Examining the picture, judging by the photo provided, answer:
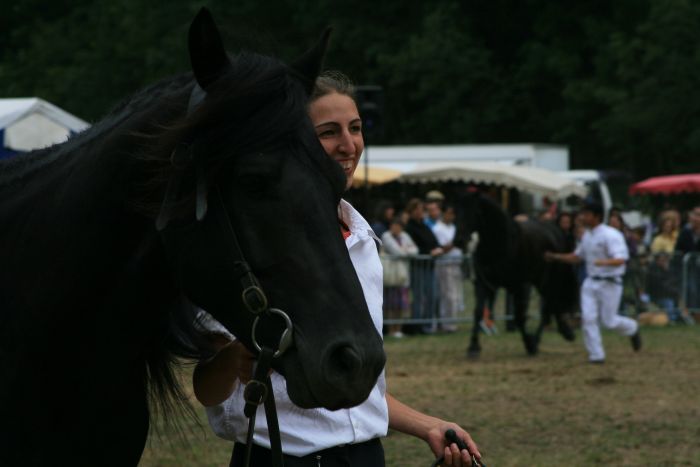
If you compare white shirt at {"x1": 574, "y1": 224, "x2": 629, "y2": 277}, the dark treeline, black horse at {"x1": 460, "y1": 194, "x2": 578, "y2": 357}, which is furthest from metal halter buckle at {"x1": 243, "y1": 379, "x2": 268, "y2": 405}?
the dark treeline

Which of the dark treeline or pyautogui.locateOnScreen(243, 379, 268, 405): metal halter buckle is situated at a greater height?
the dark treeline

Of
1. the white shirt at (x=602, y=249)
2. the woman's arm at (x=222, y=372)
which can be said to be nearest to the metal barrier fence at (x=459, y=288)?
the white shirt at (x=602, y=249)

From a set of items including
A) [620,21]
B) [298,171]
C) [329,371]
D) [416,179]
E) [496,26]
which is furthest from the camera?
[496,26]

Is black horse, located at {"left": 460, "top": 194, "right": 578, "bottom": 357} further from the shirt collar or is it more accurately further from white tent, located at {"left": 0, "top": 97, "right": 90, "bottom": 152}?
the shirt collar

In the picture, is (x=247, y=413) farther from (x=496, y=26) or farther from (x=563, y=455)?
(x=496, y=26)

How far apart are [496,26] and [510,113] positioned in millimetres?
4186

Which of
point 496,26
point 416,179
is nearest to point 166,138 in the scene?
point 416,179

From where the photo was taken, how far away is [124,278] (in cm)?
288

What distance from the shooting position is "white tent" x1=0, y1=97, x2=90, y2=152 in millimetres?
10180

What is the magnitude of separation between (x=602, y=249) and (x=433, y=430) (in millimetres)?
12574

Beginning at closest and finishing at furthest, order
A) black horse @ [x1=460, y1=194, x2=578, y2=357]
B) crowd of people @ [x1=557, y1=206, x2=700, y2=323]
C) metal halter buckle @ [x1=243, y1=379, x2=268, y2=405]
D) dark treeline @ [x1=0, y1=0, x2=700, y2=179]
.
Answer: metal halter buckle @ [x1=243, y1=379, x2=268, y2=405] < black horse @ [x1=460, y1=194, x2=578, y2=357] < crowd of people @ [x1=557, y1=206, x2=700, y2=323] < dark treeline @ [x1=0, y1=0, x2=700, y2=179]

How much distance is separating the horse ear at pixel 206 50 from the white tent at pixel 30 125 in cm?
763

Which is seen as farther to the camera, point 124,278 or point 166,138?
point 124,278

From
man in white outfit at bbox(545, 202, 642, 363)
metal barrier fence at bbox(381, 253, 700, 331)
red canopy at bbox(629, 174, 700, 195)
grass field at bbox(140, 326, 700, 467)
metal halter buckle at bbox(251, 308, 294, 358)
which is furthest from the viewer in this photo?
red canopy at bbox(629, 174, 700, 195)
